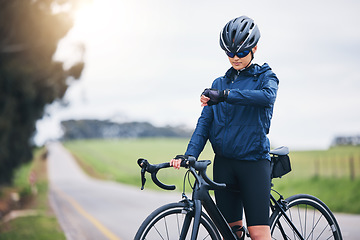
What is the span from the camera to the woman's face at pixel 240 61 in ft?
11.1

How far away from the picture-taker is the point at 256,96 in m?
3.19

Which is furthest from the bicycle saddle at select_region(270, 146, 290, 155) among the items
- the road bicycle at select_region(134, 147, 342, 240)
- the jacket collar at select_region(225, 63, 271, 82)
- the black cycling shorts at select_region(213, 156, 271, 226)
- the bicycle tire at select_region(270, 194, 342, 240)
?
the jacket collar at select_region(225, 63, 271, 82)

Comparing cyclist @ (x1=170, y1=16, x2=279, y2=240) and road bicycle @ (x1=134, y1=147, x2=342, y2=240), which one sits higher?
cyclist @ (x1=170, y1=16, x2=279, y2=240)

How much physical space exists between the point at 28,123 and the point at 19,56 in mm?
4892

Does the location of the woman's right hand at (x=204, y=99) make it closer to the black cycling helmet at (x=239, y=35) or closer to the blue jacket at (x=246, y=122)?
the blue jacket at (x=246, y=122)

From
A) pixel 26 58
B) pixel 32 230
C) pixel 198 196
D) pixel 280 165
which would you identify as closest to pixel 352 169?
pixel 32 230

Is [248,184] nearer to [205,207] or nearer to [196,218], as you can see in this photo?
[205,207]

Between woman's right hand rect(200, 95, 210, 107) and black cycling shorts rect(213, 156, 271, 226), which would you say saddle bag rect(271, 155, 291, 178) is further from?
woman's right hand rect(200, 95, 210, 107)

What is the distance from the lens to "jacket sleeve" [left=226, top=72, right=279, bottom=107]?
3.16m

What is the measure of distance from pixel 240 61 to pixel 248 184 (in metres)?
0.87

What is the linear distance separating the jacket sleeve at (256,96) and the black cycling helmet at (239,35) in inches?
12.0

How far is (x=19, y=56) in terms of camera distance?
60.9ft

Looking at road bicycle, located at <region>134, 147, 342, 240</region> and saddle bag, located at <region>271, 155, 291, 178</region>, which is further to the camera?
saddle bag, located at <region>271, 155, 291, 178</region>

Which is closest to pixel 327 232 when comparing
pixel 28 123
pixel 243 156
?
pixel 243 156
